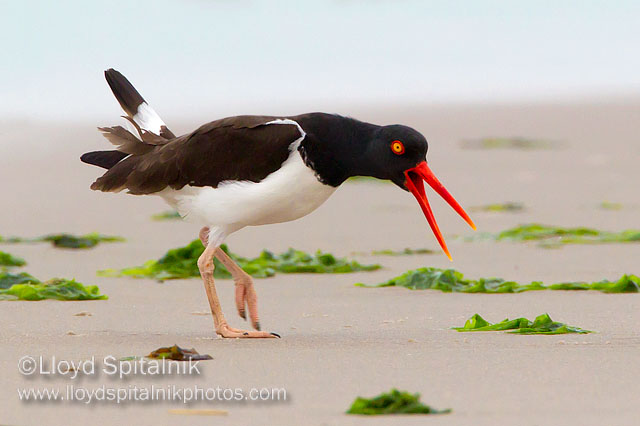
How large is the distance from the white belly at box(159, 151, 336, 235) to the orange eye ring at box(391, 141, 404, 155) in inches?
16.1

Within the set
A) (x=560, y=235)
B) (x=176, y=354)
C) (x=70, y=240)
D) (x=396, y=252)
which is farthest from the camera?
(x=560, y=235)

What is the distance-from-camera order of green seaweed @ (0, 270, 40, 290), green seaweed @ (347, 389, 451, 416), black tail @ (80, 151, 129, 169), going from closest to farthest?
green seaweed @ (347, 389, 451, 416) < black tail @ (80, 151, 129, 169) < green seaweed @ (0, 270, 40, 290)

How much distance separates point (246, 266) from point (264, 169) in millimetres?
2552

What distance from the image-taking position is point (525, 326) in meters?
6.14

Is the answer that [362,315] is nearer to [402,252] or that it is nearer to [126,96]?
[126,96]

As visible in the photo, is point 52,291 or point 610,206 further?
point 610,206

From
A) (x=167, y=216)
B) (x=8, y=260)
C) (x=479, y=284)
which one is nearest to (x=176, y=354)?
(x=479, y=284)

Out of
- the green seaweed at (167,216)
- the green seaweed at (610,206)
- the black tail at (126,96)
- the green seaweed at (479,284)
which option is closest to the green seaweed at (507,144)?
the green seaweed at (610,206)

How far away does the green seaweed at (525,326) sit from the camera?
237 inches

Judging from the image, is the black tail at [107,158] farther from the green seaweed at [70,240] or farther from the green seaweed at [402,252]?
the green seaweed at [402,252]

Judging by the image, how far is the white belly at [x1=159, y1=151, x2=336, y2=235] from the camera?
612cm

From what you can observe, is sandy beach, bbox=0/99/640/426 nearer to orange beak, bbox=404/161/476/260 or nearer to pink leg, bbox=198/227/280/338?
pink leg, bbox=198/227/280/338

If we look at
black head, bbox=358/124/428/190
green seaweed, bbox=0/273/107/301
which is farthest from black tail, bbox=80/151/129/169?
black head, bbox=358/124/428/190

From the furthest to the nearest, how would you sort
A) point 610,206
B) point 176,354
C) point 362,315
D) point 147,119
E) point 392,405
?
point 610,206, point 147,119, point 362,315, point 176,354, point 392,405
